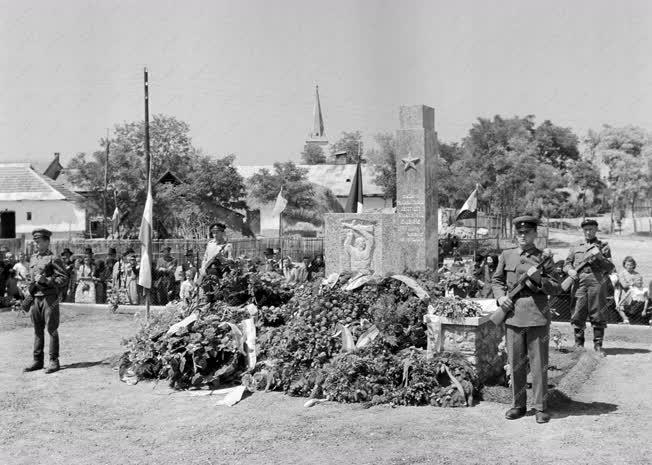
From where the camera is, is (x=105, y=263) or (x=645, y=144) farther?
(x=645, y=144)

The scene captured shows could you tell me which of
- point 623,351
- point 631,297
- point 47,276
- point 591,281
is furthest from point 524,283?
point 631,297

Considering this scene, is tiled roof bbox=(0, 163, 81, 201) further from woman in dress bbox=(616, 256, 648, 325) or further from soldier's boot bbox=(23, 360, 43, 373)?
woman in dress bbox=(616, 256, 648, 325)

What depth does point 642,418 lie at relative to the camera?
7.46 m

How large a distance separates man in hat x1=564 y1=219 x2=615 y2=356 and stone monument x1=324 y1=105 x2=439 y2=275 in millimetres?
5163

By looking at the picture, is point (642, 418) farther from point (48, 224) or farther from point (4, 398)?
point (48, 224)

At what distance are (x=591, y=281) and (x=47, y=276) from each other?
725cm

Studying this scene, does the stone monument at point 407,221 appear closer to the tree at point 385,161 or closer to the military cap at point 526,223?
the military cap at point 526,223

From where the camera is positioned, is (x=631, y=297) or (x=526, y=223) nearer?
(x=526, y=223)

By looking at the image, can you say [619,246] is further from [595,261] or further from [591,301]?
[595,261]

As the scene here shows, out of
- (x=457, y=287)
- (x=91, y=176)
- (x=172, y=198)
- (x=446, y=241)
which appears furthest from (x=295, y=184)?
(x=457, y=287)

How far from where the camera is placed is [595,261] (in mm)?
10852

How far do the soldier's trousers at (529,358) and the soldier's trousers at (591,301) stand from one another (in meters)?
3.63

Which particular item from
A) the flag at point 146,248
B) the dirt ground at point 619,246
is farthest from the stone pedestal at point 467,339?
the dirt ground at point 619,246

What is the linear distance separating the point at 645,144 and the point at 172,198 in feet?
135
